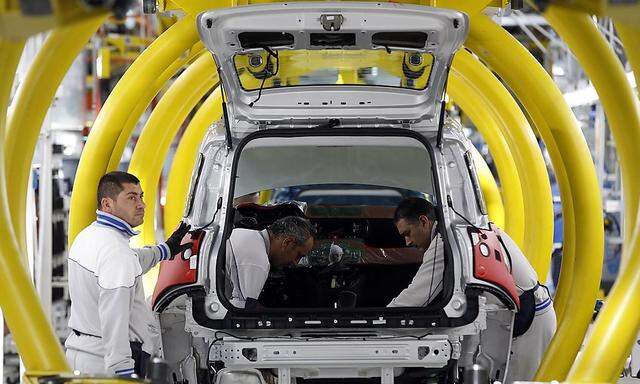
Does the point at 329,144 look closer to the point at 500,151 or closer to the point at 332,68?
the point at 332,68

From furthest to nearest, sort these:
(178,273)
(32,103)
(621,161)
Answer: (32,103), (621,161), (178,273)

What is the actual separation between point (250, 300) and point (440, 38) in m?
1.61

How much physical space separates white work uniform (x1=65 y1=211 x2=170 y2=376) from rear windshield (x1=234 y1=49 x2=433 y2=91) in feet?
3.35

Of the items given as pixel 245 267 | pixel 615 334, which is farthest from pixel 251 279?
pixel 615 334

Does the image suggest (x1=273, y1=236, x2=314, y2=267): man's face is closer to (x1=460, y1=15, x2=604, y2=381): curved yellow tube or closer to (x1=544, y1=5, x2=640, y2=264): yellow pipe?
(x1=544, y1=5, x2=640, y2=264): yellow pipe

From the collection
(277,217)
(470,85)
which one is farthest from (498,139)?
(277,217)

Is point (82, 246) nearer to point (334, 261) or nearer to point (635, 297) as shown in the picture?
point (334, 261)

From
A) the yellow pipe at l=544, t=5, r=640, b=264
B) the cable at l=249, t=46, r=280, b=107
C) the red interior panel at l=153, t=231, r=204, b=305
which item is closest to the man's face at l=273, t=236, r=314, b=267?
the red interior panel at l=153, t=231, r=204, b=305

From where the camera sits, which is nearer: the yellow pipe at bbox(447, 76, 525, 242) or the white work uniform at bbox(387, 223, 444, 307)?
the white work uniform at bbox(387, 223, 444, 307)

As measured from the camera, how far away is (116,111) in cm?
859

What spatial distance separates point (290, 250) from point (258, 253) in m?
0.31

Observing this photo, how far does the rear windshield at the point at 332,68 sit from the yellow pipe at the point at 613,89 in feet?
2.39

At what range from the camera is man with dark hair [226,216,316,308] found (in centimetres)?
623

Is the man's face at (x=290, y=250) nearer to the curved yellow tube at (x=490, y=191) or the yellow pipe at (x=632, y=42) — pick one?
the yellow pipe at (x=632, y=42)
